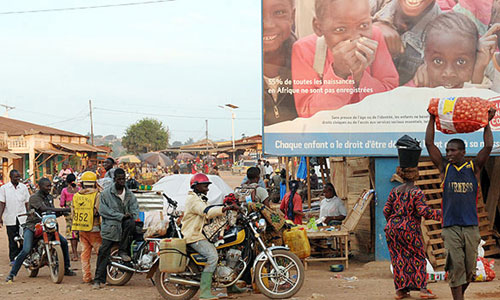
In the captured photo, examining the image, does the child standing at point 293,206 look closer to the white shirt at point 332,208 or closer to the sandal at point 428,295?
the white shirt at point 332,208

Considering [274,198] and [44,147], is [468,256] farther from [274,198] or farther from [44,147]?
[44,147]

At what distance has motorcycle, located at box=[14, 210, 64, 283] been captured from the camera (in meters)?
9.05

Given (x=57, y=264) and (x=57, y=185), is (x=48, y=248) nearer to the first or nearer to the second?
(x=57, y=264)

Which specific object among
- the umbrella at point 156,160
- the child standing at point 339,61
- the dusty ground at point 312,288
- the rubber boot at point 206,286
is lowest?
the dusty ground at point 312,288

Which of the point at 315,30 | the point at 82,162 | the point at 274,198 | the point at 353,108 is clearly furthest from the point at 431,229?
the point at 82,162

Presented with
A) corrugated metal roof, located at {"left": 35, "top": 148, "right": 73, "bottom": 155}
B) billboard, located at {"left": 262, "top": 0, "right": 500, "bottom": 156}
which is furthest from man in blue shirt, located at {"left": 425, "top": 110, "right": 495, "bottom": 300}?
corrugated metal roof, located at {"left": 35, "top": 148, "right": 73, "bottom": 155}

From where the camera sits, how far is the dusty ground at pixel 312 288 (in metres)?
7.95

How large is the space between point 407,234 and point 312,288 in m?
1.86

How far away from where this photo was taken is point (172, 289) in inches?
308

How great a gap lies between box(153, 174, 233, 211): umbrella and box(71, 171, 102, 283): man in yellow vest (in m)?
4.04

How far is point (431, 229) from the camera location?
399 inches

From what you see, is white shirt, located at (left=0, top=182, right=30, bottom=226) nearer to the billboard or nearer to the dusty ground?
the dusty ground

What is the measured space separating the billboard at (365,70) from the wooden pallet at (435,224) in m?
0.55

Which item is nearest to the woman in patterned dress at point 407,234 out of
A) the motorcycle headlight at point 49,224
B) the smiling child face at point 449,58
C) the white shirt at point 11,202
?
the smiling child face at point 449,58
